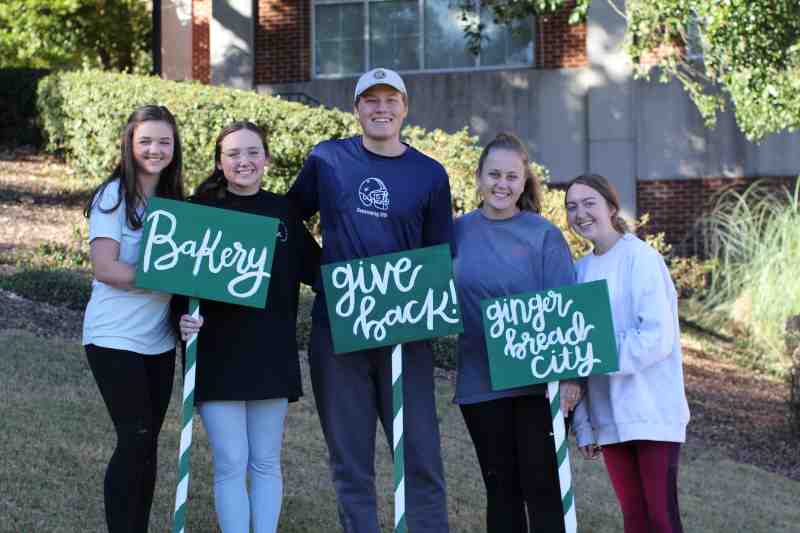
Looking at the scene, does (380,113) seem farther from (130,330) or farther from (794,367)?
(794,367)

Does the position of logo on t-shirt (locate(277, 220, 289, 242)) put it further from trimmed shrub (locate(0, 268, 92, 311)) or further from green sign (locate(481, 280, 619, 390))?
trimmed shrub (locate(0, 268, 92, 311))

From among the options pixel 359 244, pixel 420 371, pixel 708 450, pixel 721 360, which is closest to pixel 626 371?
pixel 420 371

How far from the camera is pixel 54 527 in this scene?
5988mm

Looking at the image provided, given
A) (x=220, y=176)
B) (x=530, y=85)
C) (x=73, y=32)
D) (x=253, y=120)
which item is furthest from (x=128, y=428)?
(x=73, y=32)

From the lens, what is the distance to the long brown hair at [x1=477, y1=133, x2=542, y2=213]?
531 cm

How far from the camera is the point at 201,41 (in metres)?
19.5

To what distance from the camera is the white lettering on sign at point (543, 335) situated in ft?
16.8

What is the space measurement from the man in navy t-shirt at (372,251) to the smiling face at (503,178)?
18cm

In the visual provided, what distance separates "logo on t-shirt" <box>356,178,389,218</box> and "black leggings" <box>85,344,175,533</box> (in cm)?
102

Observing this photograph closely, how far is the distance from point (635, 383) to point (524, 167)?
0.97 meters

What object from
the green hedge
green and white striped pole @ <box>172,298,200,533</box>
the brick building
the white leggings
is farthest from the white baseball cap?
the brick building

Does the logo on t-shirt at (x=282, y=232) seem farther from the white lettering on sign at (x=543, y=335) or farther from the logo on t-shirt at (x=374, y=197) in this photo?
the white lettering on sign at (x=543, y=335)

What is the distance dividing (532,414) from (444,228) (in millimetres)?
822

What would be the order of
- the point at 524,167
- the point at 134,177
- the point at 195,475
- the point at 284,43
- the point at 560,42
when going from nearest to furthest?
the point at 134,177
the point at 524,167
the point at 195,475
the point at 560,42
the point at 284,43
